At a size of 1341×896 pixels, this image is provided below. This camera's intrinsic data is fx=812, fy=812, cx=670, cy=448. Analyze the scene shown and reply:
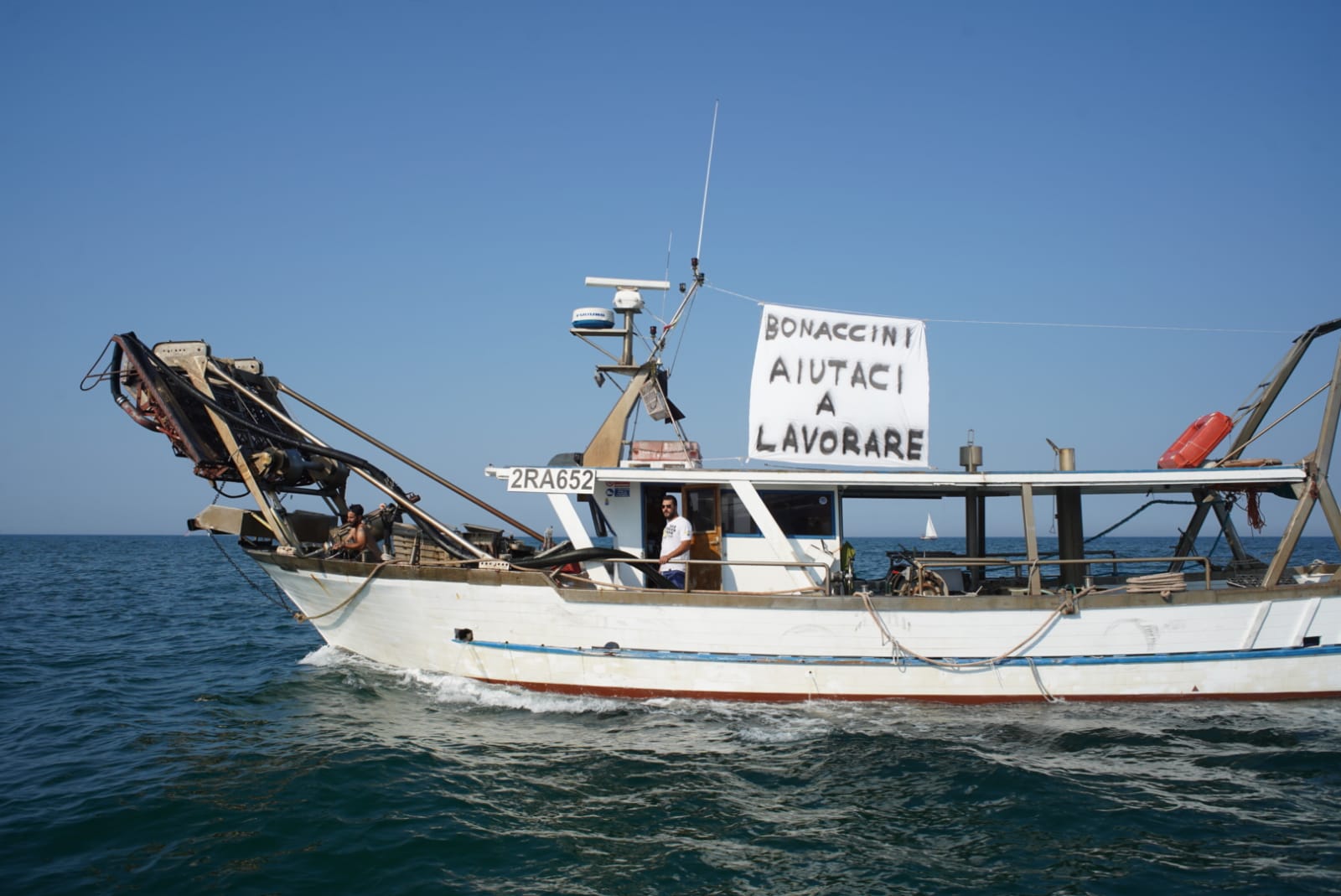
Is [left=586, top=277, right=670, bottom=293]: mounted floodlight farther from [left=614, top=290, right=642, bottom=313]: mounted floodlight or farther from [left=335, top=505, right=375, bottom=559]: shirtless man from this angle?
[left=335, top=505, right=375, bottom=559]: shirtless man

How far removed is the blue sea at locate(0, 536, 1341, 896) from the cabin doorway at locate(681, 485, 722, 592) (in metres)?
1.87

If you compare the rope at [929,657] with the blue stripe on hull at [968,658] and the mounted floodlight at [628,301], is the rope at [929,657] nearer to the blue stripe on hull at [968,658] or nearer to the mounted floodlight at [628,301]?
the blue stripe on hull at [968,658]

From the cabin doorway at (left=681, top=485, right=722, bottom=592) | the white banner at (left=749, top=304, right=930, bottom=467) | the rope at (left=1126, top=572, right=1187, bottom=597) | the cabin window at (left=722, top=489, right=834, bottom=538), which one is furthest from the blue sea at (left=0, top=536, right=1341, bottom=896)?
the white banner at (left=749, top=304, right=930, bottom=467)

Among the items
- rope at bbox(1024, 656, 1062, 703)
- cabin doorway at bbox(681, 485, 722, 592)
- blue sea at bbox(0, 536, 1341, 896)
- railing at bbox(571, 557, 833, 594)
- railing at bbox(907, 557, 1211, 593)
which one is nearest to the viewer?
blue sea at bbox(0, 536, 1341, 896)

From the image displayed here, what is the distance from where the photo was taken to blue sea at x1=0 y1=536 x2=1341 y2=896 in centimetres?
650

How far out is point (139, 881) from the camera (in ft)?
21.0

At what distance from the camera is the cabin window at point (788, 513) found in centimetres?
1195

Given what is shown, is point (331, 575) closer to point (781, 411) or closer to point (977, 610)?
point (781, 411)

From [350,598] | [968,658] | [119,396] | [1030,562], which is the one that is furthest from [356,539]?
[1030,562]

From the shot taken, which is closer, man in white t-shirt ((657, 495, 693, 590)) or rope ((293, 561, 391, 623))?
man in white t-shirt ((657, 495, 693, 590))

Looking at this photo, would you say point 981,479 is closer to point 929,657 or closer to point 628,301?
point 929,657

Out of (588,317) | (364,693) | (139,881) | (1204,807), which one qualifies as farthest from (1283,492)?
(139,881)

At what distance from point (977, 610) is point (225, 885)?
8565mm

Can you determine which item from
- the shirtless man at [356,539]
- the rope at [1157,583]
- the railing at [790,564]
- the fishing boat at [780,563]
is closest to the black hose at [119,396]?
the fishing boat at [780,563]
